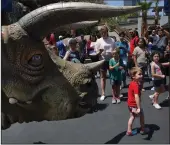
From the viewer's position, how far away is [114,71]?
7.79 meters

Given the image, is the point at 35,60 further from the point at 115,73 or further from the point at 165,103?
the point at 165,103

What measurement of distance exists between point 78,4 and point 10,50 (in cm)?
73

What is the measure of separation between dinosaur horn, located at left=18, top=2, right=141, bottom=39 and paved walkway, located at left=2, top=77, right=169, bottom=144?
9.98 ft

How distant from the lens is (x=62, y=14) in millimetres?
2768

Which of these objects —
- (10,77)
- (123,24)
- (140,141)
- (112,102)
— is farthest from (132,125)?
(123,24)

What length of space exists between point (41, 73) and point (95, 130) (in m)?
3.23

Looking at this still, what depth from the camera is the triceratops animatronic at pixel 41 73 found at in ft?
9.21

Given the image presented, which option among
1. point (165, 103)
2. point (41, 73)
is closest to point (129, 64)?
point (165, 103)

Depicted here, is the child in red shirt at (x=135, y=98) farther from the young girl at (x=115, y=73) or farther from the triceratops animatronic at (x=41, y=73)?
the triceratops animatronic at (x=41, y=73)

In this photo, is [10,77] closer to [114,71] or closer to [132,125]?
[132,125]

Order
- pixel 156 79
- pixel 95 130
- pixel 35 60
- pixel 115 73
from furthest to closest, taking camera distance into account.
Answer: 1. pixel 115 73
2. pixel 156 79
3. pixel 95 130
4. pixel 35 60

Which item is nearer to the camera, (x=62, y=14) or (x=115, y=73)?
(x=62, y=14)

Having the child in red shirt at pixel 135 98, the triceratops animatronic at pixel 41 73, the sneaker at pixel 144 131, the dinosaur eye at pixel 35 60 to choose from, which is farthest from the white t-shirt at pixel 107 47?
the dinosaur eye at pixel 35 60

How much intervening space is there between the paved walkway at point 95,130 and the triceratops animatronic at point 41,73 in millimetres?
2499
